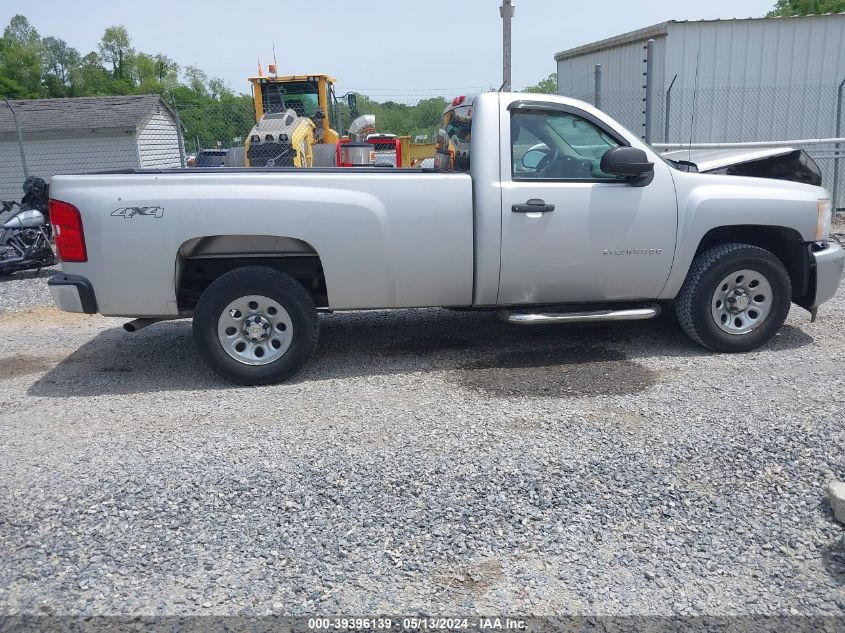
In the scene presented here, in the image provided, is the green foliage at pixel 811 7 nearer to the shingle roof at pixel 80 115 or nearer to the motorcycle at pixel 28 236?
the shingle roof at pixel 80 115

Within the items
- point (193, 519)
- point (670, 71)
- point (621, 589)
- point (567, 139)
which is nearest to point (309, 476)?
point (193, 519)

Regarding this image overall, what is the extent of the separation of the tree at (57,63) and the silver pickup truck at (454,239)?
2803 inches

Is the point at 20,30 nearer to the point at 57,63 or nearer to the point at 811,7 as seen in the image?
the point at 57,63

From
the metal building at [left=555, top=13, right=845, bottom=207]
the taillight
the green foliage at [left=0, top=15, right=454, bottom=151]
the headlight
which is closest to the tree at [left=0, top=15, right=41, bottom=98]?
the green foliage at [left=0, top=15, right=454, bottom=151]

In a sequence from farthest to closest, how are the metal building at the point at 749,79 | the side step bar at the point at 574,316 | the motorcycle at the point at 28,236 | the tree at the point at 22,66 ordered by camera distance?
the tree at the point at 22,66 < the metal building at the point at 749,79 < the motorcycle at the point at 28,236 < the side step bar at the point at 574,316

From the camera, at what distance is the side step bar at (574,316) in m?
5.76

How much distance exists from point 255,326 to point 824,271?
4.53 meters

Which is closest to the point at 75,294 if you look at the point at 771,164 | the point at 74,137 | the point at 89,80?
the point at 771,164

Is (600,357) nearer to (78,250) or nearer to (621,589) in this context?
(621,589)

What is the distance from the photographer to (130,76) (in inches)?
3258

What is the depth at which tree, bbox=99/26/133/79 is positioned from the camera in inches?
3337

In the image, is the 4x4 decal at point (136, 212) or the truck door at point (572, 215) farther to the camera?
the truck door at point (572, 215)

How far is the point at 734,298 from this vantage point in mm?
6047

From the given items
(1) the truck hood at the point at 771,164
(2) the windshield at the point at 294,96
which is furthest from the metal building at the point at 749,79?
(2) the windshield at the point at 294,96
